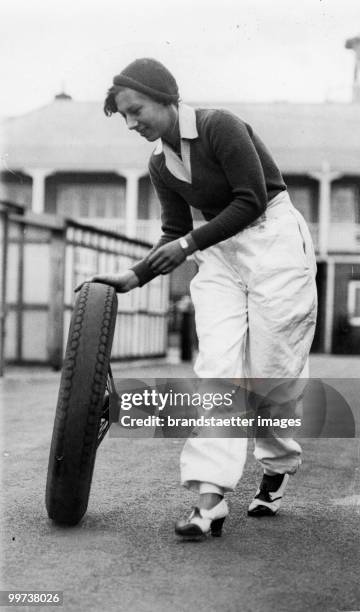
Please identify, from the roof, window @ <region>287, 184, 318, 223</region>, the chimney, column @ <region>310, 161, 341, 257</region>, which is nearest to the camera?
the chimney

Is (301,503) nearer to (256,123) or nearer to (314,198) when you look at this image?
(256,123)

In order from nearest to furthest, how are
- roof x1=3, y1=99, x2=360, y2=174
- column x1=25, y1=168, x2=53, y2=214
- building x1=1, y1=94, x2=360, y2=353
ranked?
roof x1=3, y1=99, x2=360, y2=174
building x1=1, y1=94, x2=360, y2=353
column x1=25, y1=168, x2=53, y2=214

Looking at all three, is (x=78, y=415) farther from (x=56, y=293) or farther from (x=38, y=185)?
(x=38, y=185)

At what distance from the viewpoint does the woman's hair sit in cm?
229

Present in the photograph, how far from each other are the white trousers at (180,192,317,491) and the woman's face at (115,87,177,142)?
14.9 inches

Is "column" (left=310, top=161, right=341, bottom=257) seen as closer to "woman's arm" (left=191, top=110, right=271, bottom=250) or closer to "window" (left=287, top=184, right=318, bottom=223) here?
"window" (left=287, top=184, right=318, bottom=223)

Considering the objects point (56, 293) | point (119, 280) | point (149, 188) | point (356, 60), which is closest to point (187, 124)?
point (119, 280)

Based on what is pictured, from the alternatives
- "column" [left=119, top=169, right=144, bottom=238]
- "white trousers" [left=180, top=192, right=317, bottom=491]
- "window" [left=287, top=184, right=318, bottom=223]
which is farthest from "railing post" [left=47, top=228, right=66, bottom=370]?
"window" [left=287, top=184, right=318, bottom=223]

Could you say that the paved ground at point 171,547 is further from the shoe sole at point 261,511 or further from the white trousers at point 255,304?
the white trousers at point 255,304

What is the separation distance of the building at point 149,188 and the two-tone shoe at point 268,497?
49.8 ft

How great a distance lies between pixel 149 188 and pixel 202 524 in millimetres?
18728

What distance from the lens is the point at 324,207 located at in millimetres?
20234

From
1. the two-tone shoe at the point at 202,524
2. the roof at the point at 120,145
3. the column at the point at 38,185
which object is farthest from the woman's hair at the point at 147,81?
the column at the point at 38,185

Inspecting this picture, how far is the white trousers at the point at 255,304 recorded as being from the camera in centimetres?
236
